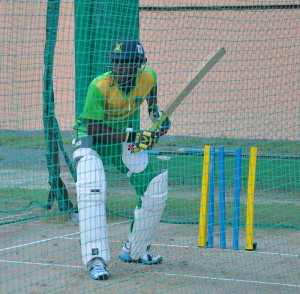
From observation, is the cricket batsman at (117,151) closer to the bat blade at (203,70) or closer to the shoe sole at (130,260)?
the shoe sole at (130,260)

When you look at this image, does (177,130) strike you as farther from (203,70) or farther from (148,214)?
(148,214)

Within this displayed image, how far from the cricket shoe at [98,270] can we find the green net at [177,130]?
6 centimetres

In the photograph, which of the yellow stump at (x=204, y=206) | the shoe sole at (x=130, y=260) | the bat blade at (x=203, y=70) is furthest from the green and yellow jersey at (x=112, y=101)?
the shoe sole at (x=130, y=260)

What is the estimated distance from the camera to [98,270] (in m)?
6.12

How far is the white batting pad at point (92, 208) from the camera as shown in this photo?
610cm

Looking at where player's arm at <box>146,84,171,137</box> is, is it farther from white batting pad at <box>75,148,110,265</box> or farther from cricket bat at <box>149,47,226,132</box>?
white batting pad at <box>75,148,110,265</box>

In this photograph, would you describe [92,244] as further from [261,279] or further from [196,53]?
[196,53]

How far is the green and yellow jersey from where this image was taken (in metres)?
6.25

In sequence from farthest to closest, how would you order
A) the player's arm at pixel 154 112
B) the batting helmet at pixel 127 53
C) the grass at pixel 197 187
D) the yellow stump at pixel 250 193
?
the grass at pixel 197 187 < the yellow stump at pixel 250 193 < the player's arm at pixel 154 112 < the batting helmet at pixel 127 53

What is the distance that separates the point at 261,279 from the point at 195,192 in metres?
3.83

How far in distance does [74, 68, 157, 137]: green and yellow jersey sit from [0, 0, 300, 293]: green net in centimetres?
20

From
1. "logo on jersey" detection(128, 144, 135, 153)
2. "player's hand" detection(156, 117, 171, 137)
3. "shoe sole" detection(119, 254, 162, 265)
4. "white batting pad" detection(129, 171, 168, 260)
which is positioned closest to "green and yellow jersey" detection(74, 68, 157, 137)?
"logo on jersey" detection(128, 144, 135, 153)

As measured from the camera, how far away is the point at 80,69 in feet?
27.3

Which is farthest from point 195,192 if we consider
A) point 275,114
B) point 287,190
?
point 275,114
